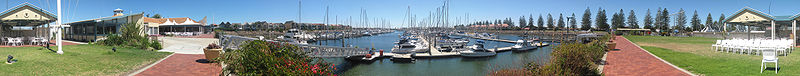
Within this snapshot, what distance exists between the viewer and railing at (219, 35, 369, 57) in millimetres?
8762

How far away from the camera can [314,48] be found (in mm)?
10914

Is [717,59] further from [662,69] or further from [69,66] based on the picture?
[69,66]

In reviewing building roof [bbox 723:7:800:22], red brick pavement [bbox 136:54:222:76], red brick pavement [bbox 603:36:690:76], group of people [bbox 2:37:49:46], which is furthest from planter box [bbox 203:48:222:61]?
building roof [bbox 723:7:800:22]

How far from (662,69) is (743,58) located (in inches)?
119

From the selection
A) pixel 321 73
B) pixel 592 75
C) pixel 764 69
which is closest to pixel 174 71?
pixel 321 73

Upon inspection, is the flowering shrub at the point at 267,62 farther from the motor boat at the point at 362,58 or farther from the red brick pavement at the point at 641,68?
the motor boat at the point at 362,58

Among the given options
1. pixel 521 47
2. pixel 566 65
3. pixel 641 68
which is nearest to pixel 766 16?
pixel 641 68

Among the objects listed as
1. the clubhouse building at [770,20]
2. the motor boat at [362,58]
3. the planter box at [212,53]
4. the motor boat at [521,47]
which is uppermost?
the clubhouse building at [770,20]

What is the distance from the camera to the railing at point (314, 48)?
8762mm

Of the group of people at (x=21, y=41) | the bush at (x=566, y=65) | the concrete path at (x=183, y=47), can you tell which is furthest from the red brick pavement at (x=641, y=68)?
the group of people at (x=21, y=41)

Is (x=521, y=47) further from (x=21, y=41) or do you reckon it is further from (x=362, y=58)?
(x=21, y=41)

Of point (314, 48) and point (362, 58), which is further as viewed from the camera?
point (362, 58)

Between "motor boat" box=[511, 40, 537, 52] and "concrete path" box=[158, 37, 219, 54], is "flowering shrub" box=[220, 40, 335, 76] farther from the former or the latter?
"motor boat" box=[511, 40, 537, 52]

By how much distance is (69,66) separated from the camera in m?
7.48
